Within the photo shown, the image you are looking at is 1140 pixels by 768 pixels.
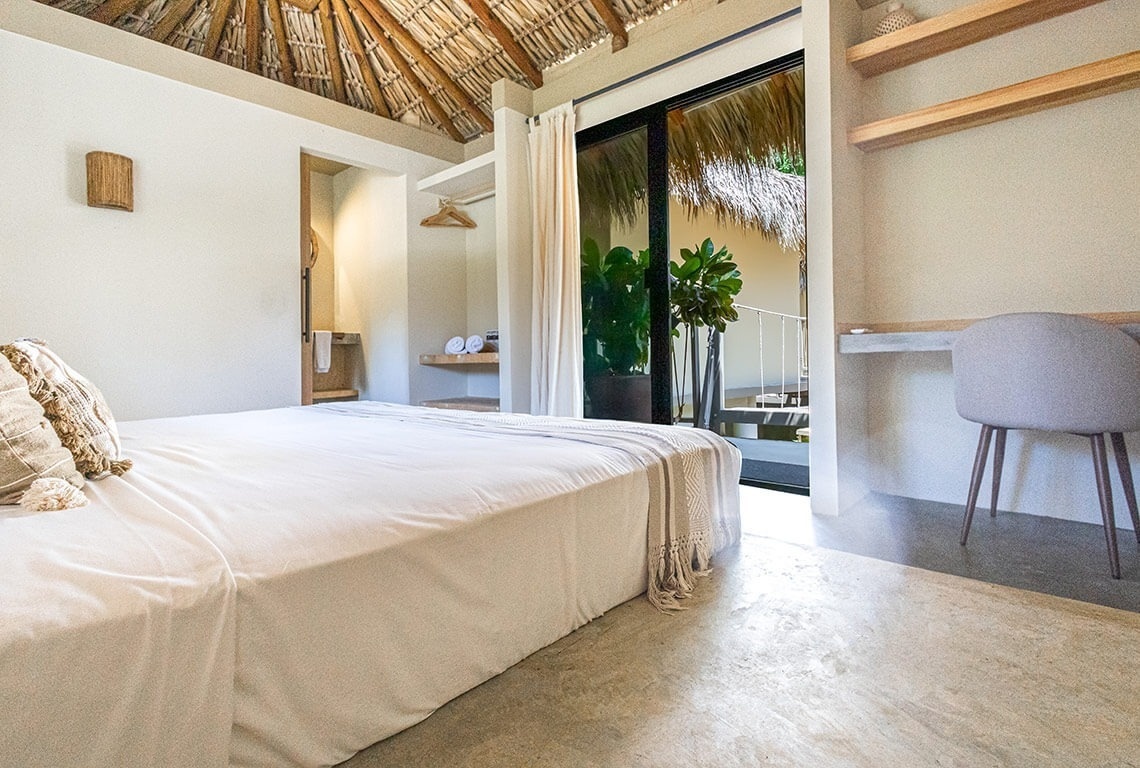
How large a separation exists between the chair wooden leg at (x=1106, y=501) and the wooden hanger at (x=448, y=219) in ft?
14.0

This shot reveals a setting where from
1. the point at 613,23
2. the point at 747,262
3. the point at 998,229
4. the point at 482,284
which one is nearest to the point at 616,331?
the point at 482,284

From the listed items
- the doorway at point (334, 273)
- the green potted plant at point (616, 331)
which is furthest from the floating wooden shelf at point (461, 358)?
the doorway at point (334, 273)

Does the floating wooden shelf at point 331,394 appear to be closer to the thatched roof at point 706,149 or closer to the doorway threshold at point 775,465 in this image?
the thatched roof at point 706,149

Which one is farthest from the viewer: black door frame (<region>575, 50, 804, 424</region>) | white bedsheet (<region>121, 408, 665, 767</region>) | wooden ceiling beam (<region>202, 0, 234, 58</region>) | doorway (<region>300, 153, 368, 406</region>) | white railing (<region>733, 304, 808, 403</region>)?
white railing (<region>733, 304, 808, 403</region>)

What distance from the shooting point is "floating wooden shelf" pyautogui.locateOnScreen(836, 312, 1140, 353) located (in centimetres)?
217

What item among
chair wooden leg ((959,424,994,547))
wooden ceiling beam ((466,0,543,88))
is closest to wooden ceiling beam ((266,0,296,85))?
wooden ceiling beam ((466,0,543,88))

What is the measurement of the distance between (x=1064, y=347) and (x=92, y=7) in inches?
201

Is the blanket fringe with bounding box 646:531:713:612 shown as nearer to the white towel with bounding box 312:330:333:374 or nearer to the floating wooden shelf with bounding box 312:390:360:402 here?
the white towel with bounding box 312:330:333:374

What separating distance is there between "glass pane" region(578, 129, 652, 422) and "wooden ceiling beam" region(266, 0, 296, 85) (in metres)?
2.27

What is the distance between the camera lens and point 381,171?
183 inches

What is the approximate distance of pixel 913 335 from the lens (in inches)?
95.3

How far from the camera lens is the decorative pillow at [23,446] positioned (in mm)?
1014

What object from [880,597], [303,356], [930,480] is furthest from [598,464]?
[303,356]

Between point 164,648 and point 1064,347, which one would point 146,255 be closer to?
point 164,648
